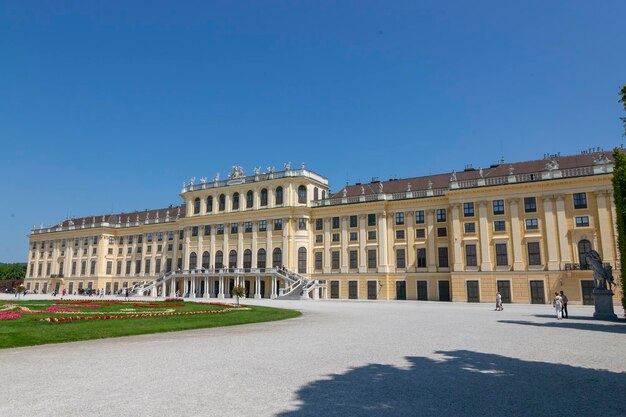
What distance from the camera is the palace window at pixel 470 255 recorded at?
1980 inches

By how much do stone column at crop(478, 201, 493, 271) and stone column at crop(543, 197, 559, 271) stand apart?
19.6 feet

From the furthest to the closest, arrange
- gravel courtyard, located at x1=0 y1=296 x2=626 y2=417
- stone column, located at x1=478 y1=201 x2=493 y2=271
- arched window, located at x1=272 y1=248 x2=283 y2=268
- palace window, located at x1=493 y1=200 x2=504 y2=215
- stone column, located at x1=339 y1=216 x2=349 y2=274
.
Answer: arched window, located at x1=272 y1=248 x2=283 y2=268 < stone column, located at x1=339 y1=216 x2=349 y2=274 < palace window, located at x1=493 y1=200 x2=504 y2=215 < stone column, located at x1=478 y1=201 x2=493 y2=271 < gravel courtyard, located at x1=0 y1=296 x2=626 y2=417

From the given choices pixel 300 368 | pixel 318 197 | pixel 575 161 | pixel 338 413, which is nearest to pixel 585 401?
pixel 338 413

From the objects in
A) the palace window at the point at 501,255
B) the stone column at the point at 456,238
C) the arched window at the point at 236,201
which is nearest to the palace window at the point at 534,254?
the palace window at the point at 501,255

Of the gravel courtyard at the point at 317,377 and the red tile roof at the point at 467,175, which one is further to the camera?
the red tile roof at the point at 467,175

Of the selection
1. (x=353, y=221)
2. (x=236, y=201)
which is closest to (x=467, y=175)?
(x=353, y=221)

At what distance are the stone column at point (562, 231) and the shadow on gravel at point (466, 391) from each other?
40.0 meters

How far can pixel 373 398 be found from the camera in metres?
7.74

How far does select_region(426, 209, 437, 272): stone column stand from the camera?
53.9 metres

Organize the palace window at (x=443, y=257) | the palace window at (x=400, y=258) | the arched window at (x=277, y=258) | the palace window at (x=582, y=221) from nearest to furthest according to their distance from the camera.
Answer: the palace window at (x=582, y=221) < the palace window at (x=443, y=257) < the palace window at (x=400, y=258) < the arched window at (x=277, y=258)

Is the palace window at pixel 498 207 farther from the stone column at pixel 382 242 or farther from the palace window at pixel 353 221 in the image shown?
the palace window at pixel 353 221

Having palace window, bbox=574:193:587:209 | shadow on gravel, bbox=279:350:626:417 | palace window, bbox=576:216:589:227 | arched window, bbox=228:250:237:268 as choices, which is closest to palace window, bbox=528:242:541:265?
palace window, bbox=576:216:589:227

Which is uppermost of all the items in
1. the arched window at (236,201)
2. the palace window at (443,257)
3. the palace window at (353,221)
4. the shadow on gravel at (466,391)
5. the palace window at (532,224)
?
the arched window at (236,201)

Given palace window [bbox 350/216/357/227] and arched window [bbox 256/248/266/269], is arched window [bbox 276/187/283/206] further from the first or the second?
palace window [bbox 350/216/357/227]
